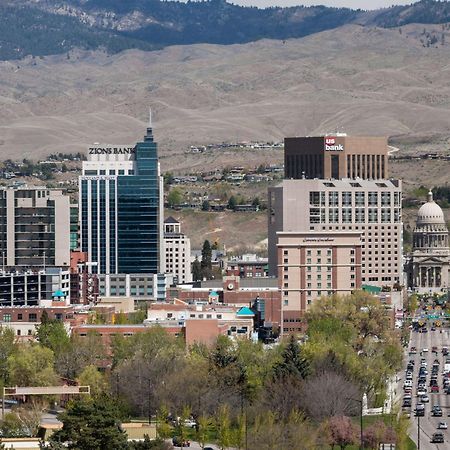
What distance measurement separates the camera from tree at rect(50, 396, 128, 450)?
94.9 metres

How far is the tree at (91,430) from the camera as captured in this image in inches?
3738

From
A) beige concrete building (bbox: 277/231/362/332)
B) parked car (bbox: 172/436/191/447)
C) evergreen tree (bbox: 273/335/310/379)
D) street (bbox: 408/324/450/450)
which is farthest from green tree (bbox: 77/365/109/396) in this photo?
beige concrete building (bbox: 277/231/362/332)

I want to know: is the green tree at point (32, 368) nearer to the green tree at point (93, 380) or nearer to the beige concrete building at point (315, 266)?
the green tree at point (93, 380)

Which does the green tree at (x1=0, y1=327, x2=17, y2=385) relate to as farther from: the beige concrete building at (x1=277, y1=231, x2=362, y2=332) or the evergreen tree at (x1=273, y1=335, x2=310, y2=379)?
the beige concrete building at (x1=277, y1=231, x2=362, y2=332)

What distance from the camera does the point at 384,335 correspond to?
546 feet

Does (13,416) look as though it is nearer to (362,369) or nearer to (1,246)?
(362,369)

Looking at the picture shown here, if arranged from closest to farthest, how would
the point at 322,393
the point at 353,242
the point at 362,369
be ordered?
1. the point at 322,393
2. the point at 362,369
3. the point at 353,242

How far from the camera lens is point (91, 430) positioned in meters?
95.7

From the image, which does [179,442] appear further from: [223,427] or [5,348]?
[5,348]

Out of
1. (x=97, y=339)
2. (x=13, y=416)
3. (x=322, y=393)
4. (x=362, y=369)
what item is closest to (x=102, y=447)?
(x=13, y=416)

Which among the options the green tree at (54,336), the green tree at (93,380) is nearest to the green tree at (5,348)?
the green tree at (54,336)

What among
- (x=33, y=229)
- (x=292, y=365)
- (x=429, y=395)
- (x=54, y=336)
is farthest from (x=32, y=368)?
(x=33, y=229)

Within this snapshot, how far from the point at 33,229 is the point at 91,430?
3683 inches

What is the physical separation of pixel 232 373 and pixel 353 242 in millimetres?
70415
